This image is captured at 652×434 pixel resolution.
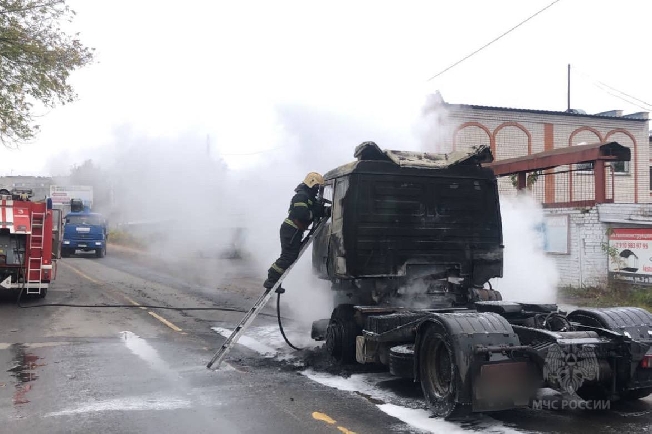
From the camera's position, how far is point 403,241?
716 centimetres

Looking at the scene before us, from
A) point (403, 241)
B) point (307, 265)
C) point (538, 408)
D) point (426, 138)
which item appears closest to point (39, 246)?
point (307, 265)

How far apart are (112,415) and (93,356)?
9.52 ft

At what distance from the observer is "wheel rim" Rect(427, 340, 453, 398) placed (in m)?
5.43

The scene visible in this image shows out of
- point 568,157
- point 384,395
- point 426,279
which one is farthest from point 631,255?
point 384,395

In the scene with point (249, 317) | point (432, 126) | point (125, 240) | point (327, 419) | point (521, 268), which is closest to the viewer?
point (327, 419)

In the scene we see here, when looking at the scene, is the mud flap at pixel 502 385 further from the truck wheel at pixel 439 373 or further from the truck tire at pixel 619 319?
the truck tire at pixel 619 319

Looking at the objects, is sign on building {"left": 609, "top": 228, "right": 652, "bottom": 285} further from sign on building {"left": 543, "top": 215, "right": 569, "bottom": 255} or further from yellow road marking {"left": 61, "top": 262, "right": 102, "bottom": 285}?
yellow road marking {"left": 61, "top": 262, "right": 102, "bottom": 285}

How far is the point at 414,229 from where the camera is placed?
7.22 meters

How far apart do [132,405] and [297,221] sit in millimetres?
3029

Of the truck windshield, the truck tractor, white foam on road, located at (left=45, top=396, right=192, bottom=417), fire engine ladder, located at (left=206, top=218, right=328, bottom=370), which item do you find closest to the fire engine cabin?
fire engine ladder, located at (left=206, top=218, right=328, bottom=370)

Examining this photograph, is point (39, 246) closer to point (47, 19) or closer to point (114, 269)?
point (47, 19)

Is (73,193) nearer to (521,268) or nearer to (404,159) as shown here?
(521,268)

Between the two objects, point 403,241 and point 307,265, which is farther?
point 307,265

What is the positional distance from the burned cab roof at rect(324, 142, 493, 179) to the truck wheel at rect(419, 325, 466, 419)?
2.34 m
